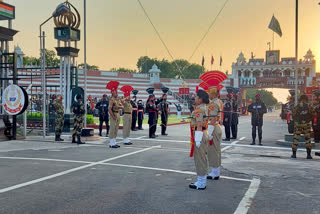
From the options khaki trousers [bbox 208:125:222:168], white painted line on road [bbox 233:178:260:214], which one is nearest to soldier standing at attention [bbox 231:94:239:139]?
khaki trousers [bbox 208:125:222:168]

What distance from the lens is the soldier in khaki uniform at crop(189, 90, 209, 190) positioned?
5961 millimetres

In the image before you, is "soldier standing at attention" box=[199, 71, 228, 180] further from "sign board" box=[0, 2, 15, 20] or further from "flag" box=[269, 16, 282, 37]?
"flag" box=[269, 16, 282, 37]

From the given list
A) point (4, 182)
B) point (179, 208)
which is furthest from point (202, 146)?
point (4, 182)

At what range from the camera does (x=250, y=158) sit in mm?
9750

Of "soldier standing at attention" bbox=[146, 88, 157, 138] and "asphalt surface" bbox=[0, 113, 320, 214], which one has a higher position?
"soldier standing at attention" bbox=[146, 88, 157, 138]

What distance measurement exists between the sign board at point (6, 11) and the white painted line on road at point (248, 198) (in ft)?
43.6

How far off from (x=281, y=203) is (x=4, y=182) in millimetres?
5079

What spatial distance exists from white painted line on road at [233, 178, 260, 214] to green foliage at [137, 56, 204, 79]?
96.7 metres

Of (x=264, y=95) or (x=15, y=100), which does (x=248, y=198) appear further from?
(x=264, y=95)

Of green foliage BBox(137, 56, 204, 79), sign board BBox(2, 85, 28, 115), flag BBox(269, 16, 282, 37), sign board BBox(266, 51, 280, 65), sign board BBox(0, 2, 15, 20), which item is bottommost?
sign board BBox(2, 85, 28, 115)

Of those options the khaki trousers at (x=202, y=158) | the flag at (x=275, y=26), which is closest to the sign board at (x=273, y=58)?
the flag at (x=275, y=26)

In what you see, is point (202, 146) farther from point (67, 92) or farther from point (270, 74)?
point (270, 74)

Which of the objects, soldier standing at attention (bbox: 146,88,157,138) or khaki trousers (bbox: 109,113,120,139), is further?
soldier standing at attention (bbox: 146,88,157,138)

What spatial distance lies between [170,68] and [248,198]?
10608 cm
